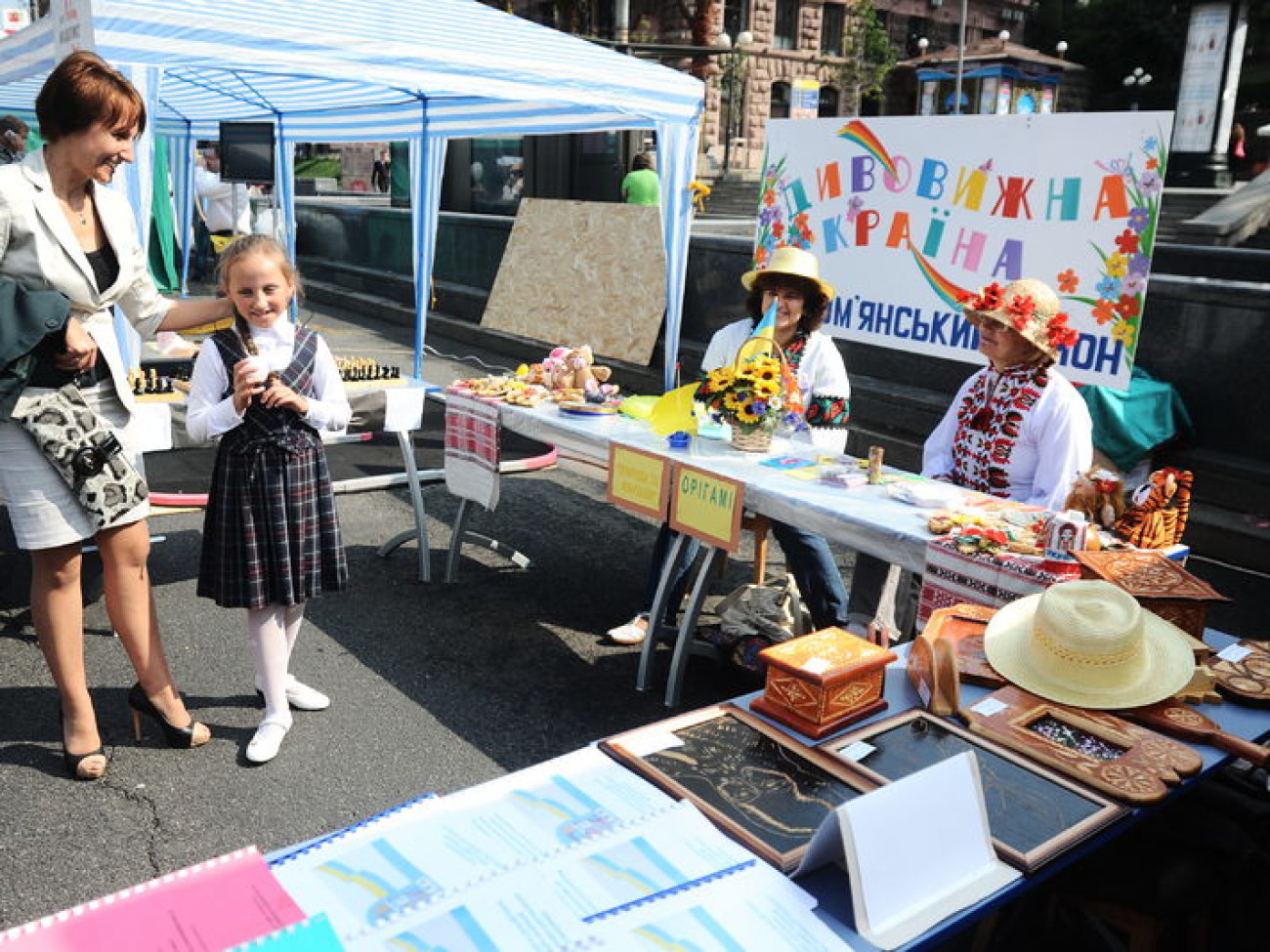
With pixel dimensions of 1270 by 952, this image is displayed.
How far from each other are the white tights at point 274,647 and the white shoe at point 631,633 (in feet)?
4.48

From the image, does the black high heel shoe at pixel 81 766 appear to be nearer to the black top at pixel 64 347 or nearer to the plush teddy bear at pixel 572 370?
the black top at pixel 64 347

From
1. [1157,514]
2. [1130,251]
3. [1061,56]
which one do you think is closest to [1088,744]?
[1157,514]

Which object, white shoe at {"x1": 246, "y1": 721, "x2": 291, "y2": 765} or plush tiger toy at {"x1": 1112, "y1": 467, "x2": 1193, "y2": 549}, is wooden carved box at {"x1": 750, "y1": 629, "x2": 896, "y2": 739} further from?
white shoe at {"x1": 246, "y1": 721, "x2": 291, "y2": 765}

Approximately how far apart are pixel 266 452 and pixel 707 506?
1440 mm

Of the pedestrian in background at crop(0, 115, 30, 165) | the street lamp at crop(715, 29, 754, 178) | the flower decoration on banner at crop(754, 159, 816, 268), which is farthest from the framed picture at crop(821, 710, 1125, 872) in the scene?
the street lamp at crop(715, 29, 754, 178)

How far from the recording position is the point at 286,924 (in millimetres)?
1231

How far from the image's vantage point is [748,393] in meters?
3.63

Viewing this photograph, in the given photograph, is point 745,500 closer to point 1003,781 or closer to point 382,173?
point 1003,781

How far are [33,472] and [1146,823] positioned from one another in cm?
283

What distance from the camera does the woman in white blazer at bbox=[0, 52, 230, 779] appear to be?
8.34 feet

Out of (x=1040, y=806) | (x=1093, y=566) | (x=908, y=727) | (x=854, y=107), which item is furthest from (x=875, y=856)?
(x=854, y=107)

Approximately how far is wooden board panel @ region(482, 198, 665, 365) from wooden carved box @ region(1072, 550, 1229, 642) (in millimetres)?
7222

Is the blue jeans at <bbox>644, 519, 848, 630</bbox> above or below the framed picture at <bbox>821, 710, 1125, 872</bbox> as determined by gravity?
below

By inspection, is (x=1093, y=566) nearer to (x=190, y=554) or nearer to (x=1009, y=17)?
(x=190, y=554)
